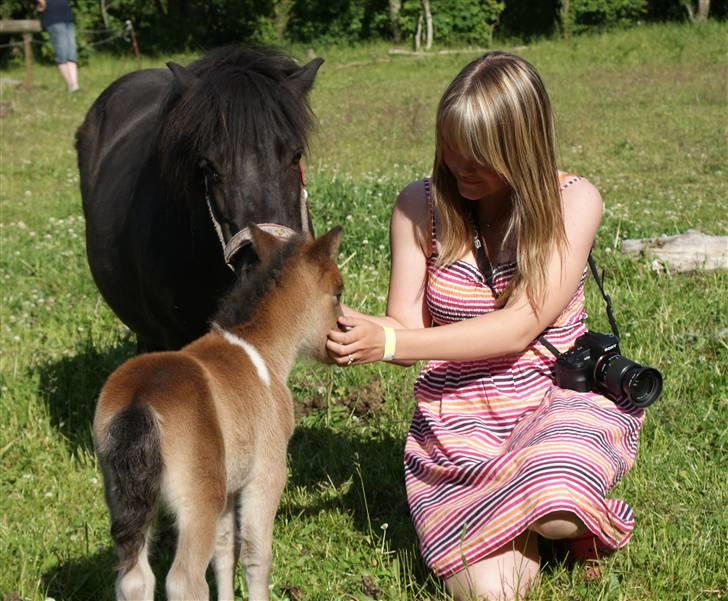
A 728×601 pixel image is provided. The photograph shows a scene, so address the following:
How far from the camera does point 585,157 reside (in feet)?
41.0

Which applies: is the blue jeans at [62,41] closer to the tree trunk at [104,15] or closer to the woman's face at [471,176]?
the tree trunk at [104,15]

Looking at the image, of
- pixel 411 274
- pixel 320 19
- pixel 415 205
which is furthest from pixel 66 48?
pixel 411 274

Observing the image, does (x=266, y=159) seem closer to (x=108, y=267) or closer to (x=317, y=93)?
(x=108, y=267)

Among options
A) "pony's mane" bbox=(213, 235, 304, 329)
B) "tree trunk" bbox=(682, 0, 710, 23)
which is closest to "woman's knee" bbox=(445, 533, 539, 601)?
"pony's mane" bbox=(213, 235, 304, 329)

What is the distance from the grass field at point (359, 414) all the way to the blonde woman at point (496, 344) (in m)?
0.22

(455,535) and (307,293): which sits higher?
(307,293)

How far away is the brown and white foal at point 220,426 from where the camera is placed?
2586 mm

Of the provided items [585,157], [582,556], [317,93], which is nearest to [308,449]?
[582,556]

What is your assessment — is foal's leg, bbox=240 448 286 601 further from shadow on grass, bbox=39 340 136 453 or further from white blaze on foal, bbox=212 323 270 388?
shadow on grass, bbox=39 340 136 453

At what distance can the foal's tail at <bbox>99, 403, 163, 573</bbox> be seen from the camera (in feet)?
8.32

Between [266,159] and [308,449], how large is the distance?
1.56 metres

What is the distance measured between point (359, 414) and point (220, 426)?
2.45m

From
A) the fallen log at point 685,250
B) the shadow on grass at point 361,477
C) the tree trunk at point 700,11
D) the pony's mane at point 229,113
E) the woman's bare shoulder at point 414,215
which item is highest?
the pony's mane at point 229,113

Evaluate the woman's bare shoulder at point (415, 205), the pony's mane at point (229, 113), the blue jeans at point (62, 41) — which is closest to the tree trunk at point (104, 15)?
the blue jeans at point (62, 41)
